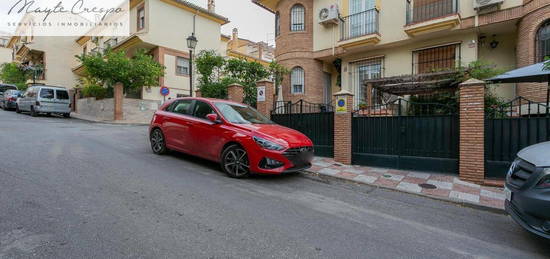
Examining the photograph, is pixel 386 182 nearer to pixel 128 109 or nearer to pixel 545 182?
pixel 545 182

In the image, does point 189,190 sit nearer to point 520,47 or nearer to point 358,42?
point 358,42

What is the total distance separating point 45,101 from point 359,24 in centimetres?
1921

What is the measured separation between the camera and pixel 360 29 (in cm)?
1250

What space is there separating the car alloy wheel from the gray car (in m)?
6.87

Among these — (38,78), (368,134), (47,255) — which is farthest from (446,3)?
(38,78)

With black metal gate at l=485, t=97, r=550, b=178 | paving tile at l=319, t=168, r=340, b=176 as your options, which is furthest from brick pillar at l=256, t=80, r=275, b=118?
black metal gate at l=485, t=97, r=550, b=178

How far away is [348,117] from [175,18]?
17828 millimetres

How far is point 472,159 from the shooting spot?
5965 millimetres

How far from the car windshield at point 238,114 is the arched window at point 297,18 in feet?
29.9

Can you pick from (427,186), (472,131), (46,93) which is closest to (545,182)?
(427,186)

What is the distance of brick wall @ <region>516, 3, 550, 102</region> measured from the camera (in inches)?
334

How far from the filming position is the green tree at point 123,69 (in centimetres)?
1556

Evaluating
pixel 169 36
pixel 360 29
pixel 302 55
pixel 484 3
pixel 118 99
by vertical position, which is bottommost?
pixel 118 99

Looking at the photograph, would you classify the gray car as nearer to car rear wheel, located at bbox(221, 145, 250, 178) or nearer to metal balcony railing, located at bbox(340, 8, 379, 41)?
car rear wheel, located at bbox(221, 145, 250, 178)
